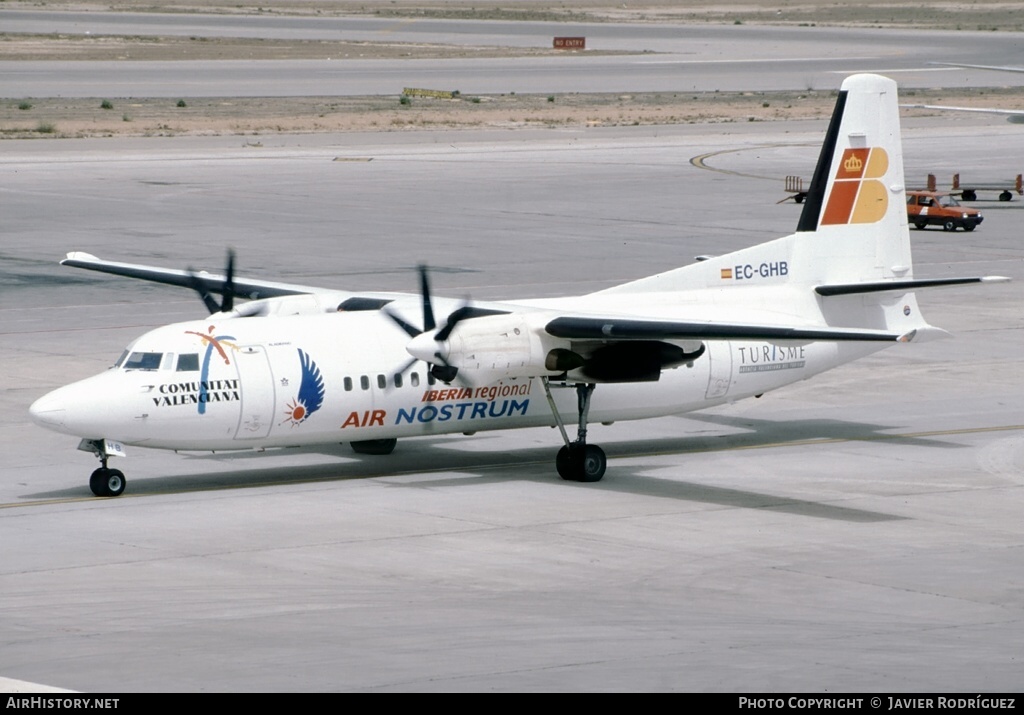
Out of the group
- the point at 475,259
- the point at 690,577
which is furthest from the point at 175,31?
the point at 690,577

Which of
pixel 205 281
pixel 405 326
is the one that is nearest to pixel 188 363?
pixel 405 326

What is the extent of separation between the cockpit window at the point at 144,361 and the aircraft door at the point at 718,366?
933 cm

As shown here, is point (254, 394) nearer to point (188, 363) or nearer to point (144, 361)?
point (188, 363)

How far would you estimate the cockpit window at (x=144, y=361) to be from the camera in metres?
24.4

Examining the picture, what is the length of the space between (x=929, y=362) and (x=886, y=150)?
26.2ft

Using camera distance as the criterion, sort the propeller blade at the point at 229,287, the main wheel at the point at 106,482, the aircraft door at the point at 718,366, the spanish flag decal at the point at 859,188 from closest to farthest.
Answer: the main wheel at the point at 106,482
the propeller blade at the point at 229,287
the aircraft door at the point at 718,366
the spanish flag decal at the point at 859,188

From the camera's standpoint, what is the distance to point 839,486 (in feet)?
85.1

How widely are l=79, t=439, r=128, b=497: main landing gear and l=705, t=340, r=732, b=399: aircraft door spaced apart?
32.8 ft

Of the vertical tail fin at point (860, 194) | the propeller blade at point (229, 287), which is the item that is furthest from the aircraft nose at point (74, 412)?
the vertical tail fin at point (860, 194)

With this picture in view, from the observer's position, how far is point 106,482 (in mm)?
24594

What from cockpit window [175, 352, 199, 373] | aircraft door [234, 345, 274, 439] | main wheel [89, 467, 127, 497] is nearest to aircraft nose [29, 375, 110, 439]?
main wheel [89, 467, 127, 497]

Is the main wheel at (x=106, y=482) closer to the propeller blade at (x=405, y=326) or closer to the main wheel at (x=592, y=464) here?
the propeller blade at (x=405, y=326)

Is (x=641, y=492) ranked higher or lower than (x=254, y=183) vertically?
lower

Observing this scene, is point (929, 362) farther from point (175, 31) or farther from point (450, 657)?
point (175, 31)
